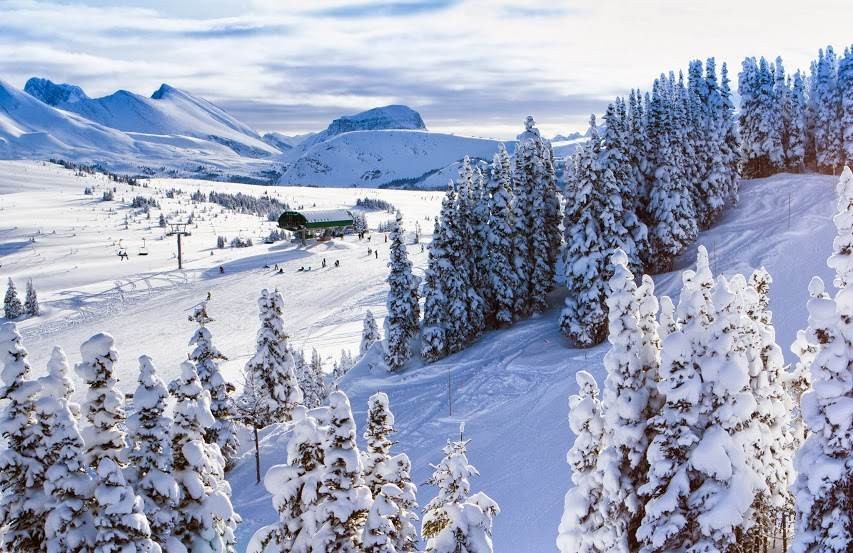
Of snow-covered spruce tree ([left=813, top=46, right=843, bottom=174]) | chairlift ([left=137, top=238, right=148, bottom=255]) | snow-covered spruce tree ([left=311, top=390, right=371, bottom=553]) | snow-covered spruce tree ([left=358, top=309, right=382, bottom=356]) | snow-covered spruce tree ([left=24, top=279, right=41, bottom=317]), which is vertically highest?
snow-covered spruce tree ([left=813, top=46, right=843, bottom=174])

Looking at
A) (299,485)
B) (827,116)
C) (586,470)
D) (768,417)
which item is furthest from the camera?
(827,116)

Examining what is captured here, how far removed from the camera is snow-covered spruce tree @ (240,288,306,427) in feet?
144

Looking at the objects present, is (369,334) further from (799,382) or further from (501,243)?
(799,382)

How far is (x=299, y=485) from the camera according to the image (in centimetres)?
1360

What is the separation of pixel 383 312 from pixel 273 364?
38164mm

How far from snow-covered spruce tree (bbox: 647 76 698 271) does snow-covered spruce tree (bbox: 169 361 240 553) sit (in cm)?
4182

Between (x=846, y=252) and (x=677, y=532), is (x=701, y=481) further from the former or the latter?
(x=846, y=252)

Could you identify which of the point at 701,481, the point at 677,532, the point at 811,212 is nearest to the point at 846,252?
the point at 701,481

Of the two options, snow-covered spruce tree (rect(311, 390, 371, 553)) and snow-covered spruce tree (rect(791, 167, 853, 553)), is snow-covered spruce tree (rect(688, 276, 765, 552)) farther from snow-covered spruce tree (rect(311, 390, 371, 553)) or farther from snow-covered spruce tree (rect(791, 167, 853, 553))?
snow-covered spruce tree (rect(311, 390, 371, 553))

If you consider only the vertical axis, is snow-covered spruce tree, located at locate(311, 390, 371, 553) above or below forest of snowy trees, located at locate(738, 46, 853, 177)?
below

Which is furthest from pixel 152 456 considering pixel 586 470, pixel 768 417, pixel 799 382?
pixel 799 382

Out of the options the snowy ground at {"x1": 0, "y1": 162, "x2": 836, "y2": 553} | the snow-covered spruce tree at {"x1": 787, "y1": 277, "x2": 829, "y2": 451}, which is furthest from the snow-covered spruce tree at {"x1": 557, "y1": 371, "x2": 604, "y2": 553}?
the snowy ground at {"x1": 0, "y1": 162, "x2": 836, "y2": 553}

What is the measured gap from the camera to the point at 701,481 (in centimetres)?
1446

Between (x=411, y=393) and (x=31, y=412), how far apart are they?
3308cm
